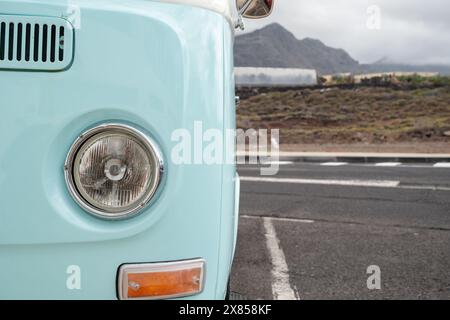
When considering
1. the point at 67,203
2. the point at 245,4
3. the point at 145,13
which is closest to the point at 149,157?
the point at 67,203

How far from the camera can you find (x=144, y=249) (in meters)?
1.16

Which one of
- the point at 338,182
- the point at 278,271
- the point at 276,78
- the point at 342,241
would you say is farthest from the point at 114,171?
the point at 276,78

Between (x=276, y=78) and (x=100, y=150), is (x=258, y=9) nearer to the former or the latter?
(x=100, y=150)

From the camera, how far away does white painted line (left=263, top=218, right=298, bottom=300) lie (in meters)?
2.80

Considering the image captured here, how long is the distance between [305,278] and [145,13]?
2426 millimetres

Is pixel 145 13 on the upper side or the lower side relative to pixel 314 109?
lower

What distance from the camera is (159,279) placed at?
1172 mm

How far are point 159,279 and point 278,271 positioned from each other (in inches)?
87.1

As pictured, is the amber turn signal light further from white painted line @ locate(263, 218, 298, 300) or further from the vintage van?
white painted line @ locate(263, 218, 298, 300)

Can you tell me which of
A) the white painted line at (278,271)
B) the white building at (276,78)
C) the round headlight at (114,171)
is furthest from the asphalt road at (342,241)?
the white building at (276,78)

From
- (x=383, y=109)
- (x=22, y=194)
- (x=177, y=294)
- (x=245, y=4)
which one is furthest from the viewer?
(x=383, y=109)

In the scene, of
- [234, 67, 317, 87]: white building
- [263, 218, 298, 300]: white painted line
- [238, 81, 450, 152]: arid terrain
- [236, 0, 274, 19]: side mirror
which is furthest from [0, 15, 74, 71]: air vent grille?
[234, 67, 317, 87]: white building

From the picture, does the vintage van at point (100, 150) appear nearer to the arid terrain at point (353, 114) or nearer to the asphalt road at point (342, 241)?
the asphalt road at point (342, 241)

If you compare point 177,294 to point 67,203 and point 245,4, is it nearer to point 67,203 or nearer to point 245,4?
point 67,203
